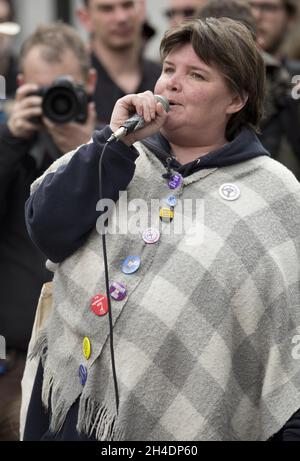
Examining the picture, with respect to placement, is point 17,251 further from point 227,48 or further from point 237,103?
point 227,48

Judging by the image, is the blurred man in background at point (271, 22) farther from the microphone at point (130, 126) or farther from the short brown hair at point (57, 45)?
the microphone at point (130, 126)

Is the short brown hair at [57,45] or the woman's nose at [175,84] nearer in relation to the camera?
the woman's nose at [175,84]

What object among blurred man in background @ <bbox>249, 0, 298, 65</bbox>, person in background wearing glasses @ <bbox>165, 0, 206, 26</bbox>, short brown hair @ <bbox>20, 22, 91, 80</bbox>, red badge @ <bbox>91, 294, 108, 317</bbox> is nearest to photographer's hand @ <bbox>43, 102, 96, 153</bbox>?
short brown hair @ <bbox>20, 22, 91, 80</bbox>

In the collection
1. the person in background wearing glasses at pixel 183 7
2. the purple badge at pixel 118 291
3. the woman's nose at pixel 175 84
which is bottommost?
the person in background wearing glasses at pixel 183 7

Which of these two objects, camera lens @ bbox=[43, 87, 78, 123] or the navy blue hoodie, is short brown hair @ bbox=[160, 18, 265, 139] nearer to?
the navy blue hoodie

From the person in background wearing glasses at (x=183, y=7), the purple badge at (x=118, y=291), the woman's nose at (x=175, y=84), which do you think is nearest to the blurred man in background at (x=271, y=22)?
the person in background wearing glasses at (x=183, y=7)

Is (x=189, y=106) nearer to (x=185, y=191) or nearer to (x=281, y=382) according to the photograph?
(x=185, y=191)

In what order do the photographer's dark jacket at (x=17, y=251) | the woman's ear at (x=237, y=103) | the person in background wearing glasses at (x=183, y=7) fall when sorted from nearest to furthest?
the woman's ear at (x=237, y=103) < the photographer's dark jacket at (x=17, y=251) < the person in background wearing glasses at (x=183, y=7)

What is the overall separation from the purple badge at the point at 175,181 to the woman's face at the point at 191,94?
0.11 m

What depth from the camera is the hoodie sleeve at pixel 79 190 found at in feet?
8.36

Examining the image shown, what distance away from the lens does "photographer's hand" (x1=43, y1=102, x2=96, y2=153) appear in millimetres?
3494

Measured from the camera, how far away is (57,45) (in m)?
3.75
